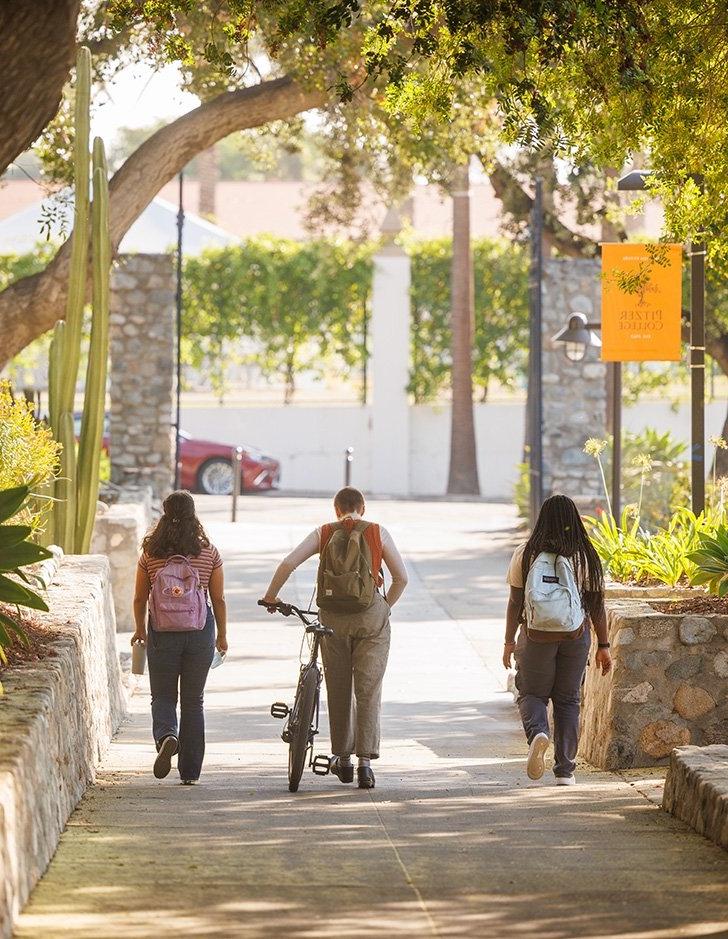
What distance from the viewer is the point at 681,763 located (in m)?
7.23

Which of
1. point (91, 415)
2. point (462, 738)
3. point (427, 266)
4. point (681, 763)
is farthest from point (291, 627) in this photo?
point (427, 266)

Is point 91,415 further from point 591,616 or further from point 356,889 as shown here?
point 356,889

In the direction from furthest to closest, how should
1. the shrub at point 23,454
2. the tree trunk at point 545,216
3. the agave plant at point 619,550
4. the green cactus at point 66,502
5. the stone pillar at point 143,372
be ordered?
the tree trunk at point 545,216 → the stone pillar at point 143,372 → the green cactus at point 66,502 → the agave plant at point 619,550 → the shrub at point 23,454

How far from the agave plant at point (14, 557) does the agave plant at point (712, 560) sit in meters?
4.31

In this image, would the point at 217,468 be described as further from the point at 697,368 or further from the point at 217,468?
the point at 697,368

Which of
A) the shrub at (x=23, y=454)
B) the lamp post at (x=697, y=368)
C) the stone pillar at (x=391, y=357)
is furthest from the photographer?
the stone pillar at (x=391, y=357)

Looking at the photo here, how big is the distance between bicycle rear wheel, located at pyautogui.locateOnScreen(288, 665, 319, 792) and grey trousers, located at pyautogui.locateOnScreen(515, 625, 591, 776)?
109cm

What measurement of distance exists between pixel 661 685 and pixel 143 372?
1320cm

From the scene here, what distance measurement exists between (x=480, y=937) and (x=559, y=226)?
18.1 m

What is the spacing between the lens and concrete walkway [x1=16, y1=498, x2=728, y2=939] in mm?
5094

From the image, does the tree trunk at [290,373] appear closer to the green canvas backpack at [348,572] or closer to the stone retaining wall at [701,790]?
the green canvas backpack at [348,572]

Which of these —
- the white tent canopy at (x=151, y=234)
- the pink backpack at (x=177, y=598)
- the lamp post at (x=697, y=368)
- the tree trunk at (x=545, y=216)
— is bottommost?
the pink backpack at (x=177, y=598)

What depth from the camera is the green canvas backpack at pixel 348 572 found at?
8.48 metres

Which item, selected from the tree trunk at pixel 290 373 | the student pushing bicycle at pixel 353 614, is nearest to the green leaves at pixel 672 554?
the student pushing bicycle at pixel 353 614
